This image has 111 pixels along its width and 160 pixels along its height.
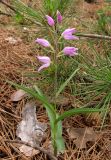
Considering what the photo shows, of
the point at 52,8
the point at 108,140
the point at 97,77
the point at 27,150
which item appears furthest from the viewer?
the point at 52,8

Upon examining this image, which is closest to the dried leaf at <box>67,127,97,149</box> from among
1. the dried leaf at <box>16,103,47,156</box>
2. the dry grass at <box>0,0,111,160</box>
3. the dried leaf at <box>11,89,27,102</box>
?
the dry grass at <box>0,0,111,160</box>

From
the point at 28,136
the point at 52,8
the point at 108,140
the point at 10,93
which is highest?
the point at 52,8

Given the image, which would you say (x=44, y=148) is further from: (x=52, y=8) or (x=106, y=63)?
(x=52, y=8)

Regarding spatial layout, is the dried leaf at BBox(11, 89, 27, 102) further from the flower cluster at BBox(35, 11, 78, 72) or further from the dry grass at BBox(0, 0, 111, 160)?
the flower cluster at BBox(35, 11, 78, 72)

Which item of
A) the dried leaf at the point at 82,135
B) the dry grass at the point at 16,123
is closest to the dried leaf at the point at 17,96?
the dry grass at the point at 16,123

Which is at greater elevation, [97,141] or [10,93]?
[10,93]

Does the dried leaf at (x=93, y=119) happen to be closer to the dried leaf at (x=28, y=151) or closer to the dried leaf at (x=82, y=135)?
the dried leaf at (x=82, y=135)

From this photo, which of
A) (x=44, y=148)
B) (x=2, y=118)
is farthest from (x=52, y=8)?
(x=44, y=148)
